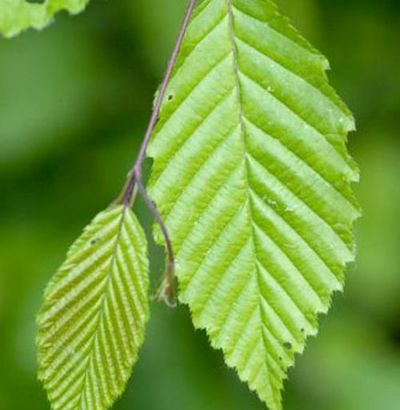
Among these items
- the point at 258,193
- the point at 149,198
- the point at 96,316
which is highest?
the point at 258,193

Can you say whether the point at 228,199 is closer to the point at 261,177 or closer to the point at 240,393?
the point at 261,177

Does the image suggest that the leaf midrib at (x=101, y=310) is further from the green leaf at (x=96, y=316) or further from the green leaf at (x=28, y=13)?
the green leaf at (x=28, y=13)

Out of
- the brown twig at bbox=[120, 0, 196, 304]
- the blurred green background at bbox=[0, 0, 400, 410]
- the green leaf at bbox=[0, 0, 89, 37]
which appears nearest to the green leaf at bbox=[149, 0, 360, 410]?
the brown twig at bbox=[120, 0, 196, 304]

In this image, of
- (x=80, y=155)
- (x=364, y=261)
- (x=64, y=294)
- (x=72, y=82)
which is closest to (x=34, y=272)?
(x=80, y=155)

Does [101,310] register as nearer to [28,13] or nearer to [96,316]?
[96,316]

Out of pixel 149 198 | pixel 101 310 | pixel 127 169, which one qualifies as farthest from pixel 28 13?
pixel 127 169

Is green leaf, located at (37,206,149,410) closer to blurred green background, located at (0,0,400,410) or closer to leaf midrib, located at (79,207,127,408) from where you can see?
leaf midrib, located at (79,207,127,408)

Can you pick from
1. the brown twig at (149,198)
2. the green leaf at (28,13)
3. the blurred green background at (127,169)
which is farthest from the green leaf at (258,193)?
the blurred green background at (127,169)
